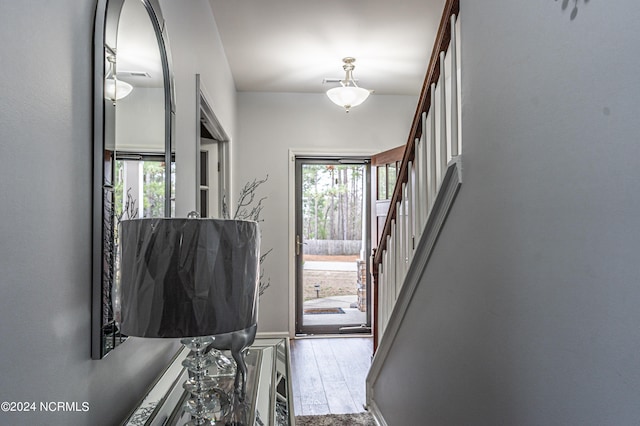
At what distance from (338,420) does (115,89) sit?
2.36 meters

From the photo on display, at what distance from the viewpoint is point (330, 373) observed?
3529mm

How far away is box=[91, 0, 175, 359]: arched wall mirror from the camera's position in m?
0.98

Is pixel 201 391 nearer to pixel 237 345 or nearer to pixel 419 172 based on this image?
pixel 237 345

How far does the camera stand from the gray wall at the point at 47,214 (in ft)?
2.21

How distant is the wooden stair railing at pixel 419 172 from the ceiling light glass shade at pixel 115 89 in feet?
3.55

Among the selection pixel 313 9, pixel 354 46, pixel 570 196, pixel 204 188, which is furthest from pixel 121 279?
pixel 354 46

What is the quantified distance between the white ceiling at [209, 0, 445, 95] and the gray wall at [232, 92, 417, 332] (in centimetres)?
28

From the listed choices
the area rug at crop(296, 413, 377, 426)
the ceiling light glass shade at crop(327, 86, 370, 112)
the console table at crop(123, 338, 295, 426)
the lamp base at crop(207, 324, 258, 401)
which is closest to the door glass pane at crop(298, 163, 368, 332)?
the ceiling light glass shade at crop(327, 86, 370, 112)

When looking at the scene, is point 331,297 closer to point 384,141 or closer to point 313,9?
point 384,141

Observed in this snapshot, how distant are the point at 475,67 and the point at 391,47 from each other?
220cm

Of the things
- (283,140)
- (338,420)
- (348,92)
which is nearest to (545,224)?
(338,420)

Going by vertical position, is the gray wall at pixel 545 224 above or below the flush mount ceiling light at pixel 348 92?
below

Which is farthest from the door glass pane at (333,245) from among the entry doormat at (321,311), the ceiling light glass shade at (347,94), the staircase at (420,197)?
the staircase at (420,197)

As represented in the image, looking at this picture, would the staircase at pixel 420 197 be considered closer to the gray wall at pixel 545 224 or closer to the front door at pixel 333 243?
the gray wall at pixel 545 224
